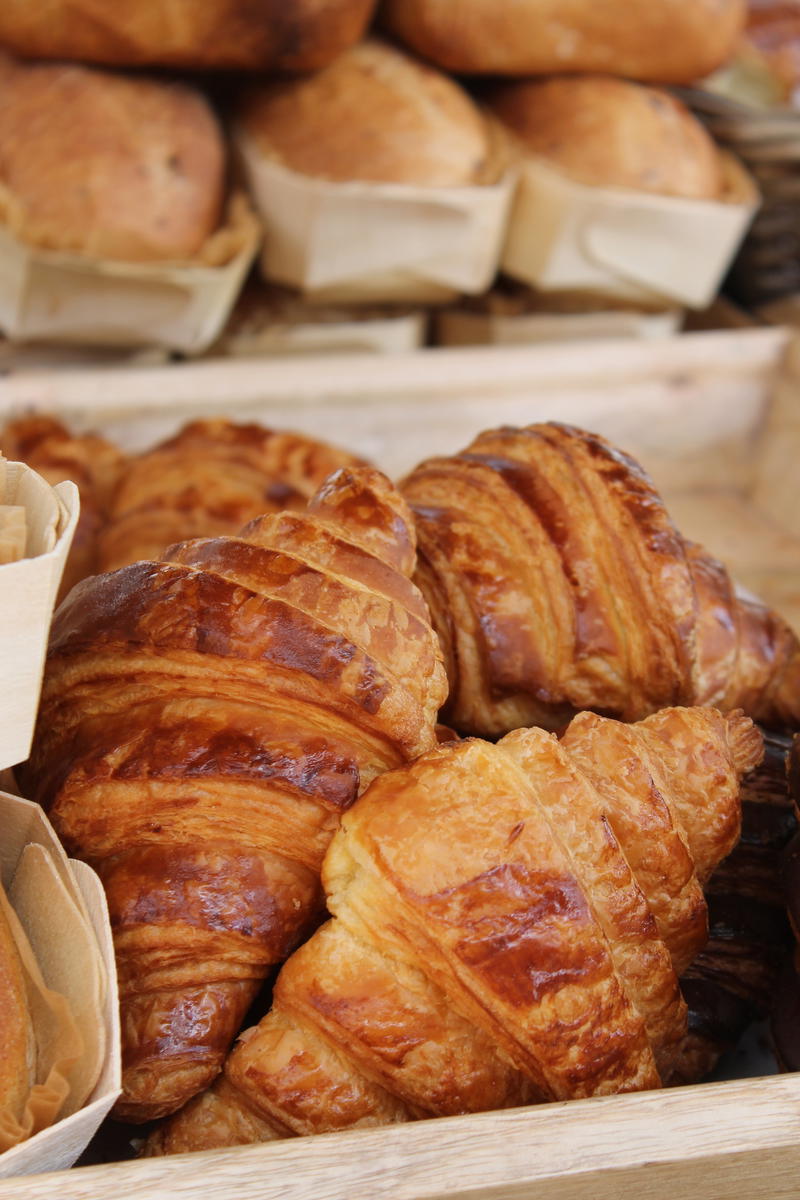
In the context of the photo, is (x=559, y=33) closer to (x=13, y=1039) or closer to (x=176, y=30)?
(x=176, y=30)

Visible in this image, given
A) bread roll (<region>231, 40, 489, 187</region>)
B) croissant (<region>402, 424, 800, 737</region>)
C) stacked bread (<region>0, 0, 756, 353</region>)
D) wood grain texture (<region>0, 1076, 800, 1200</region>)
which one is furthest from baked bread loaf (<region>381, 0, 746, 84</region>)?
wood grain texture (<region>0, 1076, 800, 1200</region>)

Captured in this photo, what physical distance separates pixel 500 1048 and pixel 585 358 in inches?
74.6

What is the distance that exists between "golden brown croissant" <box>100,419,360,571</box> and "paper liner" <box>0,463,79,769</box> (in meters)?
0.91

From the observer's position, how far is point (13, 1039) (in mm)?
902

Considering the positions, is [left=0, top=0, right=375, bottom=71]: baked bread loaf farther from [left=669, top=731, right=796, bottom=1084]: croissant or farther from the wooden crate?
[left=669, top=731, right=796, bottom=1084]: croissant

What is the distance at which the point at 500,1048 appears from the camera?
1.01m

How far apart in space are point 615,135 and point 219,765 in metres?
2.48

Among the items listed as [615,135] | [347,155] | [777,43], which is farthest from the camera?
[777,43]

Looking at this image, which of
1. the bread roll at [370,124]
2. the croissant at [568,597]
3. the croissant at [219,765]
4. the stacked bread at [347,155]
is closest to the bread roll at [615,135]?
the stacked bread at [347,155]

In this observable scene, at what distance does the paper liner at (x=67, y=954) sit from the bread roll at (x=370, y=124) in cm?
213

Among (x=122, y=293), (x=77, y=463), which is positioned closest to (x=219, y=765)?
(x=77, y=463)

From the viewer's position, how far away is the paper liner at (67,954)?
89 cm

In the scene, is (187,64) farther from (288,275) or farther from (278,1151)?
(278,1151)

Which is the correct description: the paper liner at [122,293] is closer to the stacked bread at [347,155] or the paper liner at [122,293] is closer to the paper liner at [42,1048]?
the stacked bread at [347,155]
